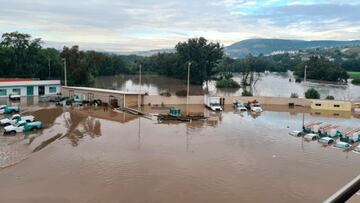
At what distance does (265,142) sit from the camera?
14250mm

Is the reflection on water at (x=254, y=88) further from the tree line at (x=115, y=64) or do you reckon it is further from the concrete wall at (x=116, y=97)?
the concrete wall at (x=116, y=97)

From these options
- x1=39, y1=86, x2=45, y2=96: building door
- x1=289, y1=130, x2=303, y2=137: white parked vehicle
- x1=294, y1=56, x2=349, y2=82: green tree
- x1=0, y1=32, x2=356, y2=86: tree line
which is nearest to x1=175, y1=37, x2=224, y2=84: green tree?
x1=0, y1=32, x2=356, y2=86: tree line

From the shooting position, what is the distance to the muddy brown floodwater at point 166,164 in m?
8.66

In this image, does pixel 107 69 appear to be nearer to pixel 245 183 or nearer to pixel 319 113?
pixel 319 113

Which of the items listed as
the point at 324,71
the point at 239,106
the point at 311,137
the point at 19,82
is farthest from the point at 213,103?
the point at 324,71

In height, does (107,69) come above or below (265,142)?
above

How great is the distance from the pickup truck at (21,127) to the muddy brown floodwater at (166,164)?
0.54m

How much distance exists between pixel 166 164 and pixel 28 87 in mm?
18361

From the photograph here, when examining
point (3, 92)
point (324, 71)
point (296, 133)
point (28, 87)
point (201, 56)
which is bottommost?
point (296, 133)

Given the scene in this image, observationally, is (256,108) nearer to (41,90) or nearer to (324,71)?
(41,90)

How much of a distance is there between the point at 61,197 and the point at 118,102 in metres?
14.3

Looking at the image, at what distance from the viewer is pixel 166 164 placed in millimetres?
10891

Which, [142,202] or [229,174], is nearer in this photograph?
[142,202]

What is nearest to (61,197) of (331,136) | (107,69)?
(331,136)
